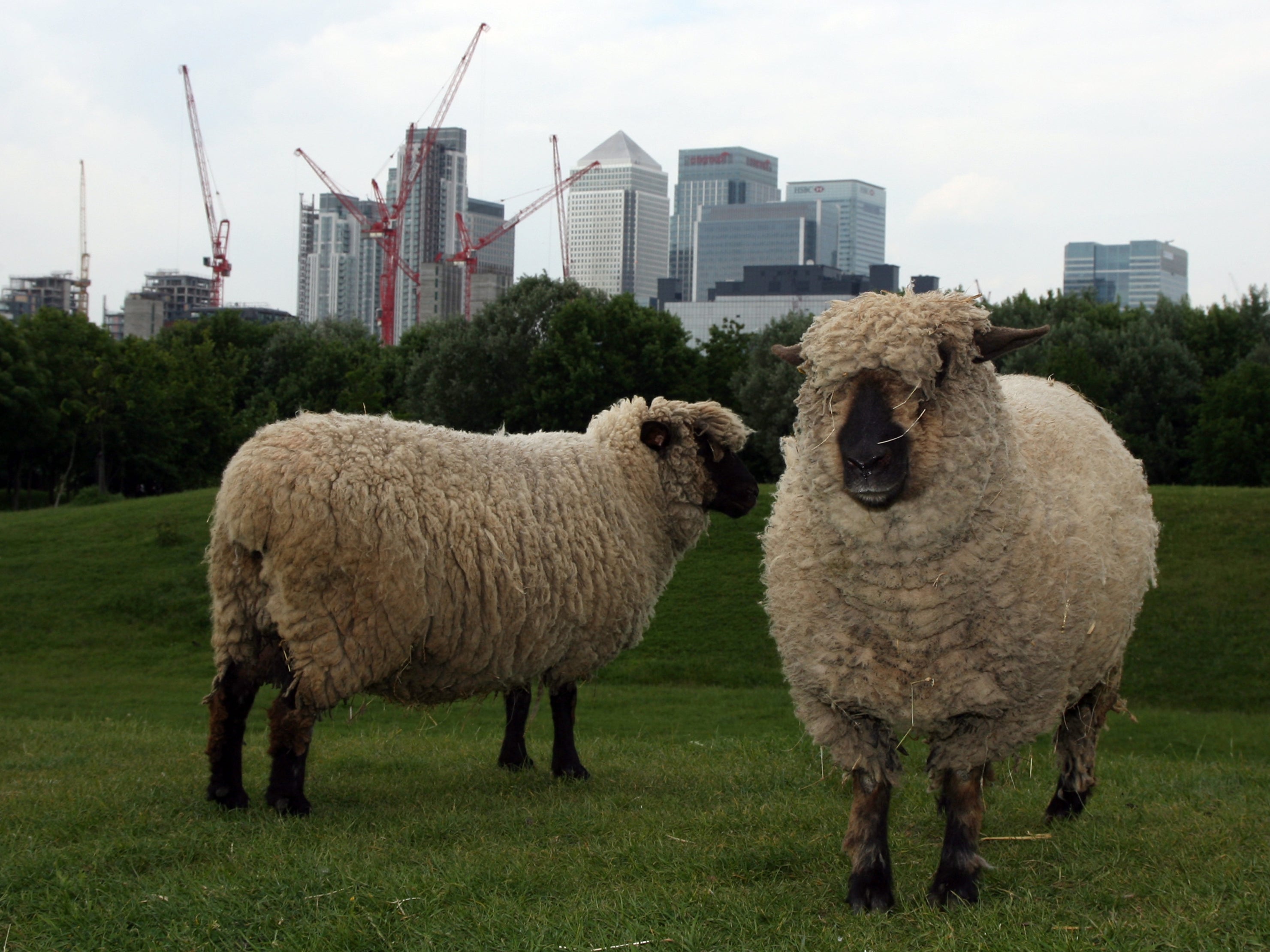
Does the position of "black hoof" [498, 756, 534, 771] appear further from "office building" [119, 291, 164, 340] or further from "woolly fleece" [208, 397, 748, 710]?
"office building" [119, 291, 164, 340]

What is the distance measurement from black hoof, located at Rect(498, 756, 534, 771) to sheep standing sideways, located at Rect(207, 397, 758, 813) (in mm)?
11

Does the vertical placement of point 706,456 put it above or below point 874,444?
below

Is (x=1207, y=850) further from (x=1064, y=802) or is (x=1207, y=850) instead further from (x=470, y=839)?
(x=470, y=839)

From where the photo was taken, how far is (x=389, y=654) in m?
6.88

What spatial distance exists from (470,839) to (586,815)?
83cm

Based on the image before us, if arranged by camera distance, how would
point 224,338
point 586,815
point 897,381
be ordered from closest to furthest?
point 897,381 → point 586,815 → point 224,338

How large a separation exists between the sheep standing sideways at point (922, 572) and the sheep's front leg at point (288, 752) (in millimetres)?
3176

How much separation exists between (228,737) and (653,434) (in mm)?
3884

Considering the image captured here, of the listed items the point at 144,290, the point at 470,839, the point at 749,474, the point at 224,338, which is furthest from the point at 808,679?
the point at 144,290

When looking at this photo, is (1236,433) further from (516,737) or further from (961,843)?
(961,843)

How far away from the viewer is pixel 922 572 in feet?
15.4

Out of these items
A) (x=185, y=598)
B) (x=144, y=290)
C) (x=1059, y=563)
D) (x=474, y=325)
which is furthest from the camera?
(x=144, y=290)

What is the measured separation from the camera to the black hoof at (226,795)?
688 cm

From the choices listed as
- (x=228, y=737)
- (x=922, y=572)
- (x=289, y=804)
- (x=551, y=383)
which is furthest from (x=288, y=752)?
(x=551, y=383)
